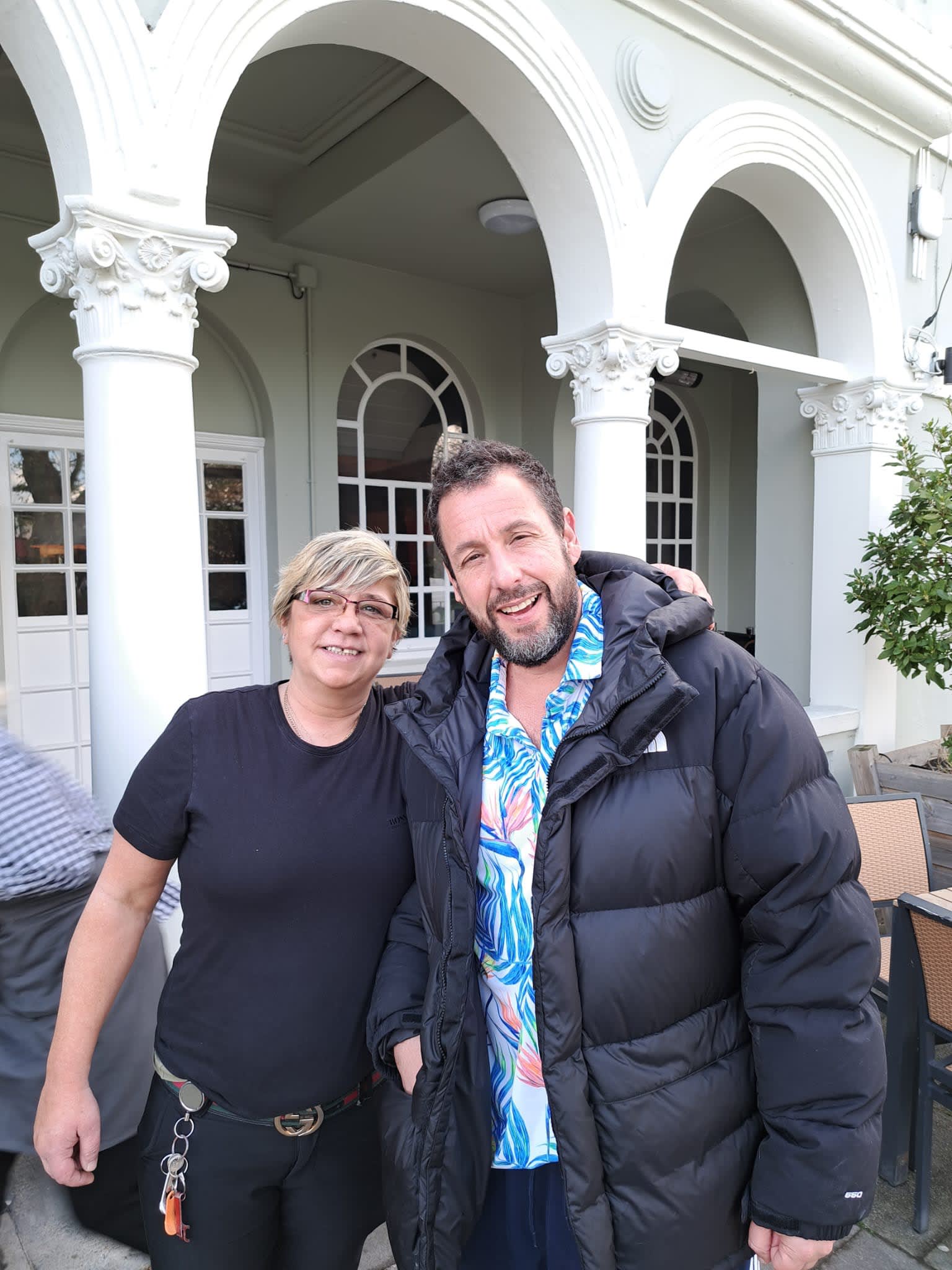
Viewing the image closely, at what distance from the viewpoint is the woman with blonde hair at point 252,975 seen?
1482 millimetres

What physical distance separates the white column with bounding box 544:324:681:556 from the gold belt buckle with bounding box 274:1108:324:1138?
2.91m

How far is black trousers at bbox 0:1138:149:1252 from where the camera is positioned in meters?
1.86

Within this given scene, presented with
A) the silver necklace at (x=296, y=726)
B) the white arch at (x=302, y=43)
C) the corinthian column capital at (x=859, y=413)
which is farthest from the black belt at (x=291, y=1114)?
the corinthian column capital at (x=859, y=413)

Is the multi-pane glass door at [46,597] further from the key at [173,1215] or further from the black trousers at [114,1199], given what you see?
the key at [173,1215]

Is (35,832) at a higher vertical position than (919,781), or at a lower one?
higher

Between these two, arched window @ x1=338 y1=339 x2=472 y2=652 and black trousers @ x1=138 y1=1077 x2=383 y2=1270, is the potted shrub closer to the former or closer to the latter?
arched window @ x1=338 y1=339 x2=472 y2=652

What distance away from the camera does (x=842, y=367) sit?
523 cm

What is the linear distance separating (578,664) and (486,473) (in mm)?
392

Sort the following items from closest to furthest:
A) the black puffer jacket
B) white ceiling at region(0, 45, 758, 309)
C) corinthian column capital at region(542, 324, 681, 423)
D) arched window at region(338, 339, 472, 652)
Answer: the black puffer jacket → corinthian column capital at region(542, 324, 681, 423) → white ceiling at region(0, 45, 758, 309) → arched window at region(338, 339, 472, 652)

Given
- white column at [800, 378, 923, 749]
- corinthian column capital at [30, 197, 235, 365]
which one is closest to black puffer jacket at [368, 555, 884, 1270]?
corinthian column capital at [30, 197, 235, 365]

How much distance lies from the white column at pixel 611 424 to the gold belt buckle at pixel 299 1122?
2913 mm

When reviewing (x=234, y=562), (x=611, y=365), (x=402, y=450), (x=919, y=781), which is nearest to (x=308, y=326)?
(x=402, y=450)

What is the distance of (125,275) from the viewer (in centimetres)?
253

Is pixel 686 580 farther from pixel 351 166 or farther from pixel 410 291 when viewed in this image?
pixel 410 291
